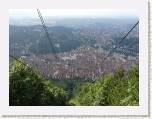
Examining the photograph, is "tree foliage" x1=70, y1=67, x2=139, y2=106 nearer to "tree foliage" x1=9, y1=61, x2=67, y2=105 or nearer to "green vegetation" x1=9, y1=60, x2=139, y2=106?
"green vegetation" x1=9, y1=60, x2=139, y2=106

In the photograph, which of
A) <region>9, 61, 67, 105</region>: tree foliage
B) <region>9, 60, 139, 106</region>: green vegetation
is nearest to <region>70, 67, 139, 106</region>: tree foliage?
<region>9, 60, 139, 106</region>: green vegetation

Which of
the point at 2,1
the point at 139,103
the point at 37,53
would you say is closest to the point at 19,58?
the point at 37,53

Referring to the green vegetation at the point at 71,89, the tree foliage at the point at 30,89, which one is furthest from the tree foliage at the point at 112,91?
the tree foliage at the point at 30,89

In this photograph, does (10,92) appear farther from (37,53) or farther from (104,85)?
(104,85)

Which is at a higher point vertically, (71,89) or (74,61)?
(74,61)

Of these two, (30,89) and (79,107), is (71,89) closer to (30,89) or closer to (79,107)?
(79,107)

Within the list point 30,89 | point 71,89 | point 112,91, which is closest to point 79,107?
point 71,89

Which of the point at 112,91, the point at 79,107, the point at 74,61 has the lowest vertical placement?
A: the point at 79,107
